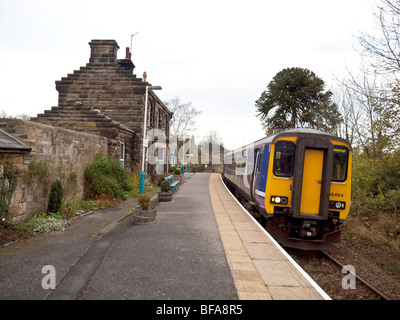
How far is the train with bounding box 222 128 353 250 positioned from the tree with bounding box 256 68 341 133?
1779cm

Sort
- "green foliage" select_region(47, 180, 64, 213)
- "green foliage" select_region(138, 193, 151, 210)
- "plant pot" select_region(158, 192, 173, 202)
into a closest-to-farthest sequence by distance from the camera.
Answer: "green foliage" select_region(47, 180, 64, 213)
"green foliage" select_region(138, 193, 151, 210)
"plant pot" select_region(158, 192, 173, 202)

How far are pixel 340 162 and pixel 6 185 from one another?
26.6 feet

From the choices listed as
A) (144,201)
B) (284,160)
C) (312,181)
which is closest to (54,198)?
(144,201)

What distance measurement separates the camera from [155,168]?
19.8 m

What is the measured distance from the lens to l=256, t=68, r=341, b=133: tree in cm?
2409

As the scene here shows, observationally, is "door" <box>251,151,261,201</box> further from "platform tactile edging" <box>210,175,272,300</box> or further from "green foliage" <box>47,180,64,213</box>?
"green foliage" <box>47,180,64,213</box>

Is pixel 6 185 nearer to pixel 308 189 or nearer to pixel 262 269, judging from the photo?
pixel 262 269

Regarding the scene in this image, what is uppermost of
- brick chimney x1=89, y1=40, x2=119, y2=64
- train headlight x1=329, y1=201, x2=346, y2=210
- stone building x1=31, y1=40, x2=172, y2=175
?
brick chimney x1=89, y1=40, x2=119, y2=64

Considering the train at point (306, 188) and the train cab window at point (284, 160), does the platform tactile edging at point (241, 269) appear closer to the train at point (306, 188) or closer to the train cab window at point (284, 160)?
the train at point (306, 188)

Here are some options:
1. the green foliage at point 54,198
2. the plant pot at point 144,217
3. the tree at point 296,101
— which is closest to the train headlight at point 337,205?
the plant pot at point 144,217

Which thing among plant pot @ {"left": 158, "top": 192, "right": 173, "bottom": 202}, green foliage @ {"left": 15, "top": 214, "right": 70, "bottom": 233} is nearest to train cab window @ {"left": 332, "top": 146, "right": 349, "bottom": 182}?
plant pot @ {"left": 158, "top": 192, "right": 173, "bottom": 202}

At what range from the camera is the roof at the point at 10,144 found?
5766 mm
